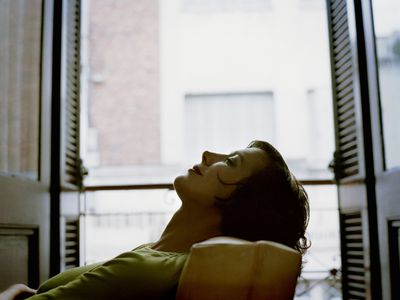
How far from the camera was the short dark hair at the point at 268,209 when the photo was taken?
46.5 inches

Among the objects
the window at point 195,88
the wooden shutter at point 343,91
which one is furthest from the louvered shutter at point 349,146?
the window at point 195,88

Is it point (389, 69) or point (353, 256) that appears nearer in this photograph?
point (389, 69)

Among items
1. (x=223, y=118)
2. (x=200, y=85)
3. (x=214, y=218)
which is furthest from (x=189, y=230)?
(x=223, y=118)

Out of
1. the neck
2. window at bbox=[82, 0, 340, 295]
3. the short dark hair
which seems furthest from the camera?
window at bbox=[82, 0, 340, 295]

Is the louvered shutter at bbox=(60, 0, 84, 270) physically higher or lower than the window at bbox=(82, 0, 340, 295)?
lower

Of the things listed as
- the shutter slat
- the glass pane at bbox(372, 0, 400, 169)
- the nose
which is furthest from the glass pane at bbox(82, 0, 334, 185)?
the nose

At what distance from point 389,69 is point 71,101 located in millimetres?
1190

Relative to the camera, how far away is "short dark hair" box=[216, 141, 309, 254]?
118 cm

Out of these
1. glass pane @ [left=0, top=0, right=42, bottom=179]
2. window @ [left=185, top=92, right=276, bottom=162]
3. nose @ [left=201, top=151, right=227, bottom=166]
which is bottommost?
nose @ [left=201, top=151, right=227, bottom=166]

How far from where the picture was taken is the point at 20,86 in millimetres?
1856

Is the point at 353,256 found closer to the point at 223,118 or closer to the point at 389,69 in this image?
the point at 389,69

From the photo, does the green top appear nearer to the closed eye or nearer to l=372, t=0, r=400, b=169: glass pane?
the closed eye

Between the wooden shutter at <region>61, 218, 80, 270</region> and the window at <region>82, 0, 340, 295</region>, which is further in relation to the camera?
the window at <region>82, 0, 340, 295</region>

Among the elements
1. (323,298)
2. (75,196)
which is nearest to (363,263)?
(75,196)
